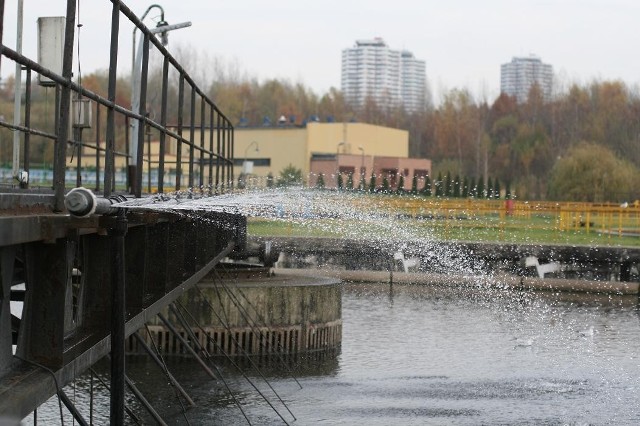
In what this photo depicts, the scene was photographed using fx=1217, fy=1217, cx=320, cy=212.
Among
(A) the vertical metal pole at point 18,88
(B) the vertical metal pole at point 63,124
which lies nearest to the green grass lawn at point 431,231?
(A) the vertical metal pole at point 18,88

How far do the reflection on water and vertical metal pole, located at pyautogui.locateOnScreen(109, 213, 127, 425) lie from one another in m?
7.52

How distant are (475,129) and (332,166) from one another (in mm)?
49304

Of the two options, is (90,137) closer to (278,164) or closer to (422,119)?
(278,164)

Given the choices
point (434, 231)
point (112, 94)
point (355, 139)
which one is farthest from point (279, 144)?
point (112, 94)

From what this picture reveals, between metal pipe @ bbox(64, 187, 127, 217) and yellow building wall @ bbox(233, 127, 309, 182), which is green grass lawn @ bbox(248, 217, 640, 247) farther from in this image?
yellow building wall @ bbox(233, 127, 309, 182)

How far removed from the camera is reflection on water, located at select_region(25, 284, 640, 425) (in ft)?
49.2

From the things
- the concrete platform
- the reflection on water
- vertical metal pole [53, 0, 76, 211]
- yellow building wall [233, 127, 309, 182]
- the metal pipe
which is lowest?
the reflection on water

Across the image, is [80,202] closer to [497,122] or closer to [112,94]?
[112,94]

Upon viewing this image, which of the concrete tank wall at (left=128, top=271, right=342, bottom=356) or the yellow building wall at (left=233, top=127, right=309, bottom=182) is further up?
the yellow building wall at (left=233, top=127, right=309, bottom=182)

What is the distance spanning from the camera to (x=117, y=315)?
666 centimetres

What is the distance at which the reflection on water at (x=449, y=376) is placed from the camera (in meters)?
15.0

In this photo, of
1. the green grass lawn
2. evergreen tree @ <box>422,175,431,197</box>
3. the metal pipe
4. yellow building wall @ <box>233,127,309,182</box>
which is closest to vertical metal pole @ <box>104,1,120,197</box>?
the metal pipe

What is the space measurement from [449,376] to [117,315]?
11897 mm

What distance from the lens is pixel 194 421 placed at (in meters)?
14.4
